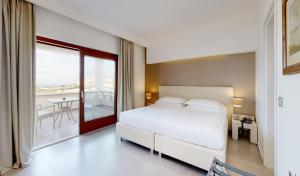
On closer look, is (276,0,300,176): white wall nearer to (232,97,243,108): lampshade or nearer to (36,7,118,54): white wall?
(232,97,243,108): lampshade

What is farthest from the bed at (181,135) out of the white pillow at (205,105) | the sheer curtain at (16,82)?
the sheer curtain at (16,82)

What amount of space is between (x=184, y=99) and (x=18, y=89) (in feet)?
11.5

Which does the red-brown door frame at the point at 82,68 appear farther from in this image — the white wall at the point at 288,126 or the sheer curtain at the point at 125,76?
the white wall at the point at 288,126

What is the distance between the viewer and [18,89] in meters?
2.12

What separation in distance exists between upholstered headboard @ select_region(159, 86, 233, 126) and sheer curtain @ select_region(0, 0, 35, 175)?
3.27 meters

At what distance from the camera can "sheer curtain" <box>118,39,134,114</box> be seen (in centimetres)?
393

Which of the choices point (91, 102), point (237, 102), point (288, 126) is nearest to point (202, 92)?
point (237, 102)

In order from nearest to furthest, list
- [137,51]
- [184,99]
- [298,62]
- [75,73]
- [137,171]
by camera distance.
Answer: [298,62] < [137,171] < [184,99] < [137,51] < [75,73]

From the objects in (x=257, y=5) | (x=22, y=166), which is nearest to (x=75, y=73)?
(x=22, y=166)

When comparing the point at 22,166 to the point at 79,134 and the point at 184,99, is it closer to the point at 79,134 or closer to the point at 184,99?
the point at 79,134

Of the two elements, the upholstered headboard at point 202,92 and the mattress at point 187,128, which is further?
the upholstered headboard at point 202,92

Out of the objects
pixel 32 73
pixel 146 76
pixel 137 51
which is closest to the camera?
pixel 32 73

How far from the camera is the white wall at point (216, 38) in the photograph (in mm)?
2936

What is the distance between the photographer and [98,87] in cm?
378
